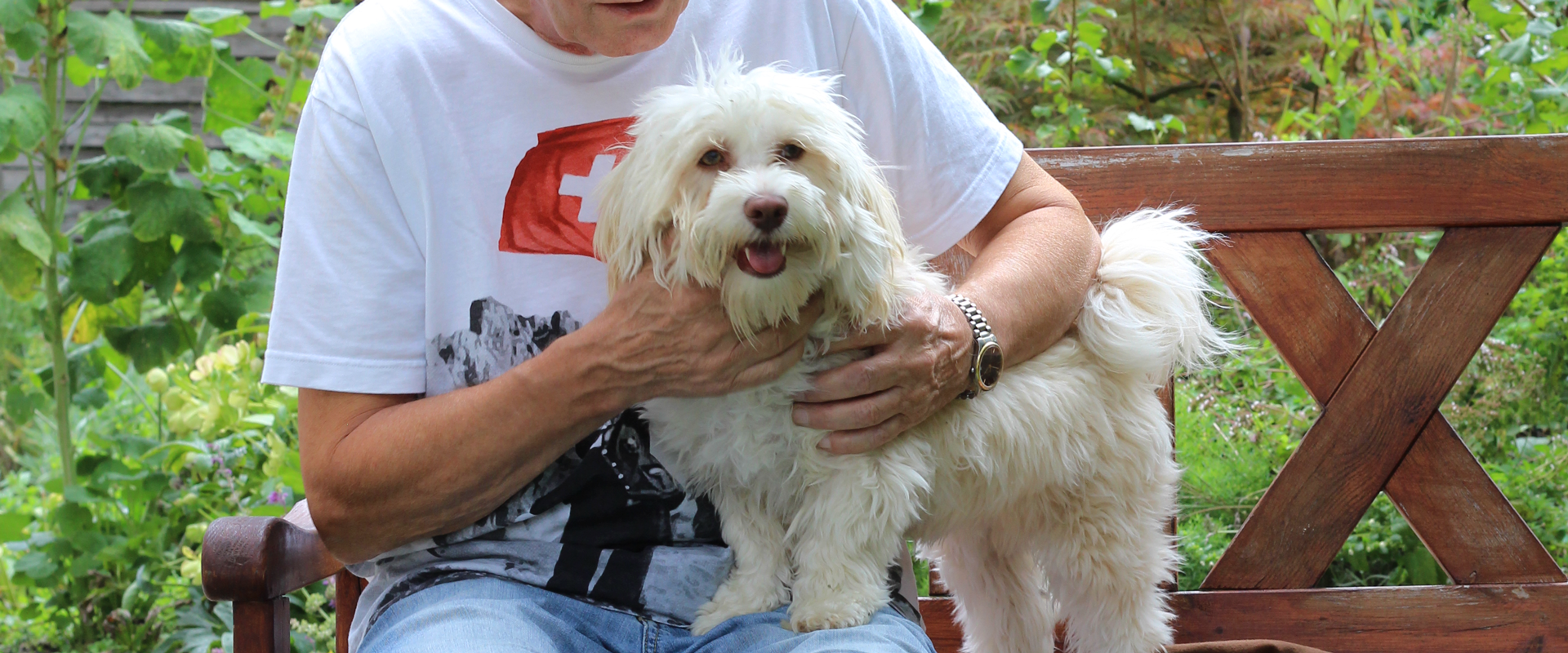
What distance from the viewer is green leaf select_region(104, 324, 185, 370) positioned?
2.61 meters

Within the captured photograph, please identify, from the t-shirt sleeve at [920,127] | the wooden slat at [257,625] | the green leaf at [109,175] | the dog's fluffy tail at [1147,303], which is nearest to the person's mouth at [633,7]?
the t-shirt sleeve at [920,127]

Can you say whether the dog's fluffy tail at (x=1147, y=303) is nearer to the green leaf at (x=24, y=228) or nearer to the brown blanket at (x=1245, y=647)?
the brown blanket at (x=1245, y=647)

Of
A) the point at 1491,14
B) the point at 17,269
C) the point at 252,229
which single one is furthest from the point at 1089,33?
the point at 17,269

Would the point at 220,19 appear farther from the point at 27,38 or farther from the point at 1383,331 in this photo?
the point at 1383,331

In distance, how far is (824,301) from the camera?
137cm

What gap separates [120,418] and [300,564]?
253 cm

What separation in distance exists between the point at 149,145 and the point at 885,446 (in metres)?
1.79

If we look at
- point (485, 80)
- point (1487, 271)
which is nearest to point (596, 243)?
point (485, 80)

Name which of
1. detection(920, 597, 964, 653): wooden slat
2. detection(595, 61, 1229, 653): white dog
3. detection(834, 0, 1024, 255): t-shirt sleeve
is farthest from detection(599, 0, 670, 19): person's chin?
detection(920, 597, 964, 653): wooden slat

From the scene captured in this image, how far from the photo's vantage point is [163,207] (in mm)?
2412

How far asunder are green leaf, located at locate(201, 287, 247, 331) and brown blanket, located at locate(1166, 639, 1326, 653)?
6.81 ft

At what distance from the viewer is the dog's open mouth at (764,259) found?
4.11 feet

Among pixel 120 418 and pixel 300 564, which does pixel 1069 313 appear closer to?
pixel 300 564

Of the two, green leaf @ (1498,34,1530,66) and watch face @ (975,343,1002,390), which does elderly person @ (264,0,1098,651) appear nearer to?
watch face @ (975,343,1002,390)
